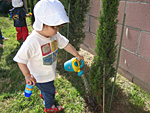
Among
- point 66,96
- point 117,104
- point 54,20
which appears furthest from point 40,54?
point 117,104

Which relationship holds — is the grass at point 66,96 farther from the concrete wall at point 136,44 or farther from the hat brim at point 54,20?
the hat brim at point 54,20

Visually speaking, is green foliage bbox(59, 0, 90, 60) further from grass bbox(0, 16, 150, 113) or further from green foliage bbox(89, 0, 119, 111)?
green foliage bbox(89, 0, 119, 111)

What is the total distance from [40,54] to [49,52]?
145mm

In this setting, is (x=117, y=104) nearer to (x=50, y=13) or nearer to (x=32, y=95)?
(x=32, y=95)

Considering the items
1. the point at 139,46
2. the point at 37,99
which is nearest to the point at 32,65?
the point at 37,99

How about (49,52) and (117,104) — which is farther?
(117,104)

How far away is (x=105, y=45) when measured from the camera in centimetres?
212

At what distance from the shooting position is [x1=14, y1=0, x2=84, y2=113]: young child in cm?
162

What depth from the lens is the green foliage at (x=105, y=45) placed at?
196 cm

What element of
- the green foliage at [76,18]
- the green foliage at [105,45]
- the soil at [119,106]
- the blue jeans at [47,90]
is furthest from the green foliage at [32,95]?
the green foliage at [76,18]

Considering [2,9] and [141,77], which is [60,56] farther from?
[2,9]

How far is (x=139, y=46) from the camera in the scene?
2.88m

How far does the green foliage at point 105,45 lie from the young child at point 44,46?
38 cm

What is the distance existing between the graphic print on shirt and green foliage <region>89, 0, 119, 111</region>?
0.67m
